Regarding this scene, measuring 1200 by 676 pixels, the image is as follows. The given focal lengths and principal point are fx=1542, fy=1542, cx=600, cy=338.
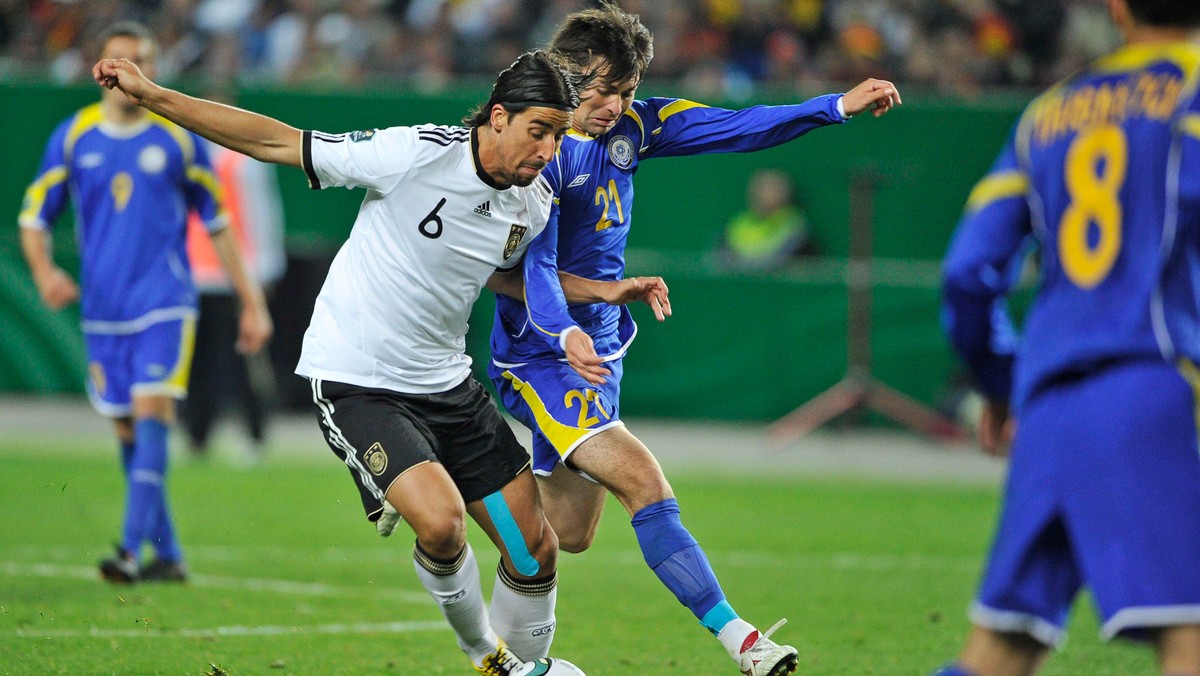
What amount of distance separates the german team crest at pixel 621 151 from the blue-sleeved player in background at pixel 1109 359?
262 cm

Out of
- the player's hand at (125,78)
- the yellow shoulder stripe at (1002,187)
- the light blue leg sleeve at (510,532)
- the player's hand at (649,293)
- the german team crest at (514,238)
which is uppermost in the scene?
the yellow shoulder stripe at (1002,187)

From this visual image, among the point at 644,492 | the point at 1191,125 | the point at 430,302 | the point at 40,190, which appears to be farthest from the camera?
the point at 40,190

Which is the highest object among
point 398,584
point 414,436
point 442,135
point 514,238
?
point 442,135

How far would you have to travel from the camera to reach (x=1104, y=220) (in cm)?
350

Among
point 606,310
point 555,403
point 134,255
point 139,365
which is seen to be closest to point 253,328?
point 139,365

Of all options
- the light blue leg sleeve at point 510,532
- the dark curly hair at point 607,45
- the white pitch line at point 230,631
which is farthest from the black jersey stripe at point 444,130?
the white pitch line at point 230,631

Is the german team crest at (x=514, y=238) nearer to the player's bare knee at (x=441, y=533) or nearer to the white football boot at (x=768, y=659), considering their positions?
the player's bare knee at (x=441, y=533)

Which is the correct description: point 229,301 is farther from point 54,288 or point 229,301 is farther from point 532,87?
point 532,87

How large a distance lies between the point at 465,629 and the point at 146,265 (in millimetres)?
3706

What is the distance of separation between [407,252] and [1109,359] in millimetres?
2772

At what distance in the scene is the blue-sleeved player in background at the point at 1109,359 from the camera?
338cm

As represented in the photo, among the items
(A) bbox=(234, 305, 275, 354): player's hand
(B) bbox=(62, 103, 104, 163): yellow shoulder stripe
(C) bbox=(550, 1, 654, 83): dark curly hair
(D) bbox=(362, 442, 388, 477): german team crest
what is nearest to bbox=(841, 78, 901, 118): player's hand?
(C) bbox=(550, 1, 654, 83): dark curly hair

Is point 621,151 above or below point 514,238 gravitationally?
above

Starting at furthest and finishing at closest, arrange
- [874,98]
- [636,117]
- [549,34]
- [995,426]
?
[549,34], [636,117], [874,98], [995,426]
